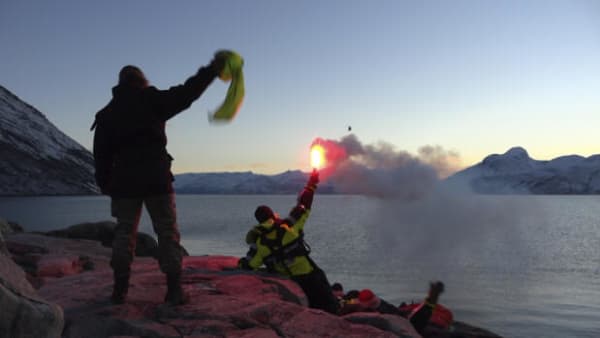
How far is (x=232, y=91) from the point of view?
6.91 metres

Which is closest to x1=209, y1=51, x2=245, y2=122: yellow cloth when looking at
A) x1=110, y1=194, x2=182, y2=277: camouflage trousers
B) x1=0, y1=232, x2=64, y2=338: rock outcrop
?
x1=110, y1=194, x2=182, y2=277: camouflage trousers

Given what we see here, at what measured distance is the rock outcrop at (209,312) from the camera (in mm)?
6188

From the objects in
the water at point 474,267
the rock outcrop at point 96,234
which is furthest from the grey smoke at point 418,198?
the rock outcrop at point 96,234

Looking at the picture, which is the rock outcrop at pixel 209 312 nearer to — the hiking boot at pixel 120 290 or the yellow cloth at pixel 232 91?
the hiking boot at pixel 120 290

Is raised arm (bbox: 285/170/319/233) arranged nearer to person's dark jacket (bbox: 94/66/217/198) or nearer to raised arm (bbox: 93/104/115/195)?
person's dark jacket (bbox: 94/66/217/198)

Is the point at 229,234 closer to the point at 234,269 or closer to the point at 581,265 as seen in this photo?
the point at 581,265

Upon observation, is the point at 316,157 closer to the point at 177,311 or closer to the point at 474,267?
the point at 177,311

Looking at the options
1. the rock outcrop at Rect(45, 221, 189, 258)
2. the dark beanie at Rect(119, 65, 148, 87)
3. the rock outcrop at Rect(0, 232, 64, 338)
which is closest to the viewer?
the rock outcrop at Rect(0, 232, 64, 338)

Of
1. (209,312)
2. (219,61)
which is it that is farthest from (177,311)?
(219,61)

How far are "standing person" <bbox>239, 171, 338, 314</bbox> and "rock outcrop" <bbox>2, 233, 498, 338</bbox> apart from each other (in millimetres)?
325

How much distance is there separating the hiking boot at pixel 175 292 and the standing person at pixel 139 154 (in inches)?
8.7

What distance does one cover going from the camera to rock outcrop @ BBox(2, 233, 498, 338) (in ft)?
20.3

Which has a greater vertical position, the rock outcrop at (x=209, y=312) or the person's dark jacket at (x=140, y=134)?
the person's dark jacket at (x=140, y=134)

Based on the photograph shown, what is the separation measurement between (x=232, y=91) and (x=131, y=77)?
142cm
